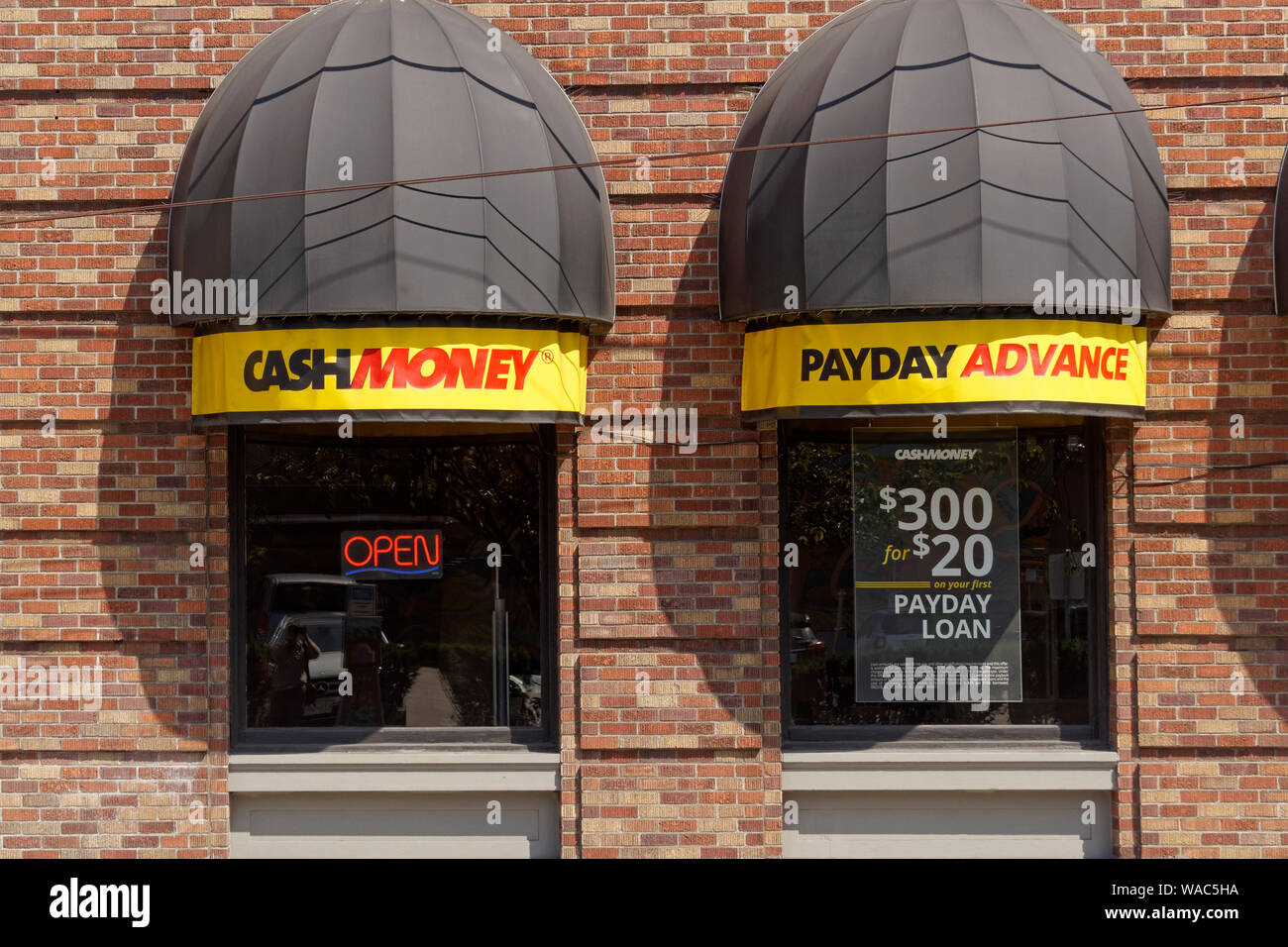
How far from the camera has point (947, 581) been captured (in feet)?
22.2

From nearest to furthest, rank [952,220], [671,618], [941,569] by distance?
1. [952,220]
2. [671,618]
3. [941,569]

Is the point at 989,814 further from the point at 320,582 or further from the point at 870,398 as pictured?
the point at 320,582

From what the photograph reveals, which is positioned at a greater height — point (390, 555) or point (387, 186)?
point (387, 186)

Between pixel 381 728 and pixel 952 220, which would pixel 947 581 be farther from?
pixel 381 728

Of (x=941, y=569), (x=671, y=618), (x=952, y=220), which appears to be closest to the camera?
(x=952, y=220)

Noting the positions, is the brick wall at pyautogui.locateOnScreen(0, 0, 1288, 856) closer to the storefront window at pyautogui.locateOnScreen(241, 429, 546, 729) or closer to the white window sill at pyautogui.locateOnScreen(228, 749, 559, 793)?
the white window sill at pyautogui.locateOnScreen(228, 749, 559, 793)

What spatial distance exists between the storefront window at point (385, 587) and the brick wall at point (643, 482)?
324mm

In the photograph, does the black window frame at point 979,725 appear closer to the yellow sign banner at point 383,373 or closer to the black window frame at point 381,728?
the black window frame at point 381,728

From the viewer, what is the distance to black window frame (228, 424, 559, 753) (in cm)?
673

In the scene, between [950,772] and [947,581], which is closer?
[950,772]

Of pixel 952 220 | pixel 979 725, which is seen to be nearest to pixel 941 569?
pixel 979 725

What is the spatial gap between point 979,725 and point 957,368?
7.90ft

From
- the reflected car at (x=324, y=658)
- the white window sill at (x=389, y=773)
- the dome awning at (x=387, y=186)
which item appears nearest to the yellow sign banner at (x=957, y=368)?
the dome awning at (x=387, y=186)

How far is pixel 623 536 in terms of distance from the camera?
6.58m
